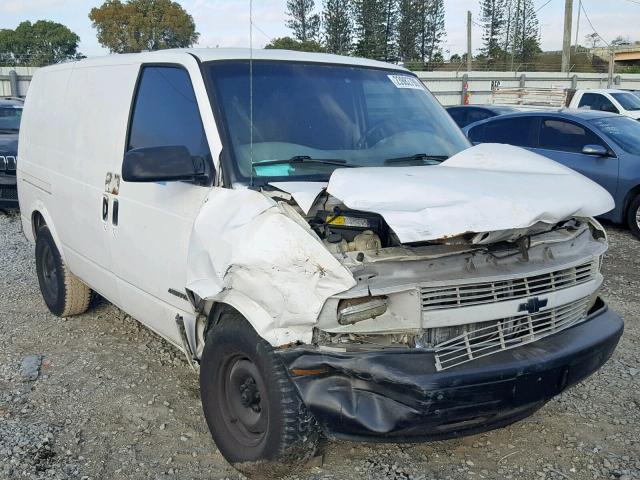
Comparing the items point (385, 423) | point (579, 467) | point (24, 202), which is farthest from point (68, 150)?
point (579, 467)

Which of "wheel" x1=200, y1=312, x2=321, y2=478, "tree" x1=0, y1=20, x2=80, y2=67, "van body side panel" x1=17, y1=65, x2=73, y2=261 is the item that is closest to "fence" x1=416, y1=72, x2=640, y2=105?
"van body side panel" x1=17, y1=65, x2=73, y2=261

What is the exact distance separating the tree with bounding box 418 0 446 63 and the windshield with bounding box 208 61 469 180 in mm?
38811

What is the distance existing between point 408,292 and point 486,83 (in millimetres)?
28985

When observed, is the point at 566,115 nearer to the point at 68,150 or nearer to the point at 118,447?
the point at 68,150

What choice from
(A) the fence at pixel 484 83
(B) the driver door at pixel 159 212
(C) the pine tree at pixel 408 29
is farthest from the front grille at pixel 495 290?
(C) the pine tree at pixel 408 29

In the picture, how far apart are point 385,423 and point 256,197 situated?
1.13m

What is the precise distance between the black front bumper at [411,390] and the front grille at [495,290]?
0.23 m

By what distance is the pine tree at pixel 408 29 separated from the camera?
1447 inches

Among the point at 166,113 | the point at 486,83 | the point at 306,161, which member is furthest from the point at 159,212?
the point at 486,83

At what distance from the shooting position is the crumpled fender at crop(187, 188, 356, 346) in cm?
281

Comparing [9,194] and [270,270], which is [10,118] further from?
[270,270]

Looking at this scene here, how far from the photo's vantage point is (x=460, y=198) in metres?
2.87

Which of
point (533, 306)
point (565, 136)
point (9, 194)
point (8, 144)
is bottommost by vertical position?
point (9, 194)

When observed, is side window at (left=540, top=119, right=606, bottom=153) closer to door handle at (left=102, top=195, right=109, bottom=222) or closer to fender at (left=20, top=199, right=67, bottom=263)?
fender at (left=20, top=199, right=67, bottom=263)
